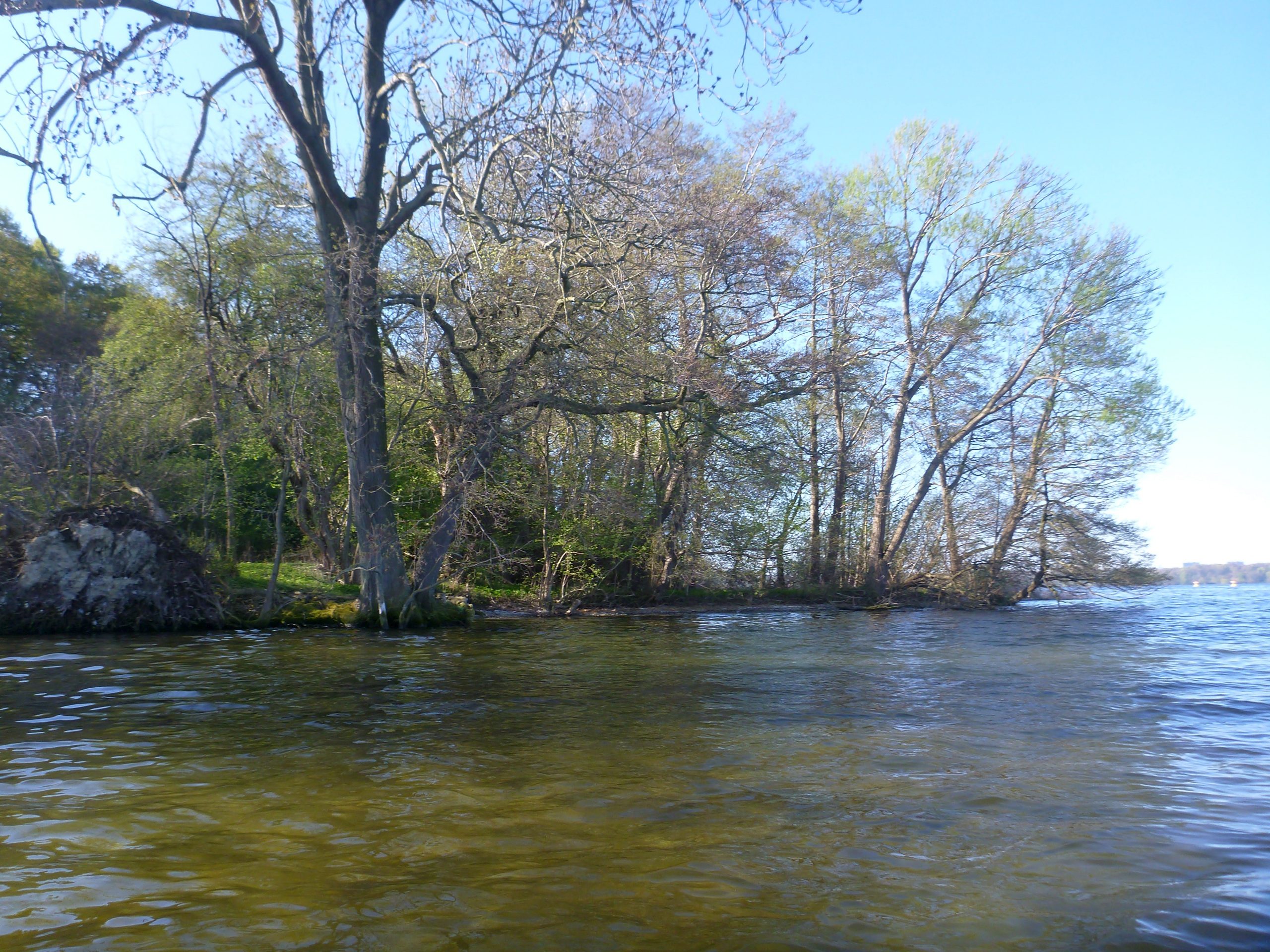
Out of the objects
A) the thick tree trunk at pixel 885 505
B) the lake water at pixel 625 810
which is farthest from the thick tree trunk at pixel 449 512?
the thick tree trunk at pixel 885 505

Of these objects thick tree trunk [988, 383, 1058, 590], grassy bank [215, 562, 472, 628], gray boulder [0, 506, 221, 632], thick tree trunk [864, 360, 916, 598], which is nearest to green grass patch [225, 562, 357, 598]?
grassy bank [215, 562, 472, 628]

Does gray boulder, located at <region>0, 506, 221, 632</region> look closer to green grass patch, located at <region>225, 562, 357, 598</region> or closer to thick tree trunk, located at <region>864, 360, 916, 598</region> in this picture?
green grass patch, located at <region>225, 562, 357, 598</region>

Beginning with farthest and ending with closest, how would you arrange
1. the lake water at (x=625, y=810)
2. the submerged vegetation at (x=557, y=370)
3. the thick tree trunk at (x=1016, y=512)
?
the thick tree trunk at (x=1016, y=512), the submerged vegetation at (x=557, y=370), the lake water at (x=625, y=810)

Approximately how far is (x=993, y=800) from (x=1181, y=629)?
46.8 feet

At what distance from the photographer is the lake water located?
3.39 meters

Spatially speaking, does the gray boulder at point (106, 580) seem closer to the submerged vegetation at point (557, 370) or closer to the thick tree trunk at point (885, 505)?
the submerged vegetation at point (557, 370)

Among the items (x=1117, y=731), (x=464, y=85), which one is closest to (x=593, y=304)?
(x=464, y=85)

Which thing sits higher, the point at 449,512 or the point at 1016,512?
the point at 1016,512

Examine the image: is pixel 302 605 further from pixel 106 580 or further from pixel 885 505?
pixel 885 505

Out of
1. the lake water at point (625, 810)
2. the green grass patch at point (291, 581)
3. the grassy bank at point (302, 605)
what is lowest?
the lake water at point (625, 810)

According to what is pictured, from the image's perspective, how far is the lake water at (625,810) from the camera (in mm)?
3391

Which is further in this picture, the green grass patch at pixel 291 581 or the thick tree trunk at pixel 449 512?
the green grass patch at pixel 291 581

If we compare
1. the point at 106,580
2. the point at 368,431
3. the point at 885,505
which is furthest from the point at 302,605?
the point at 885,505

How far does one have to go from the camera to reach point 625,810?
479 cm
